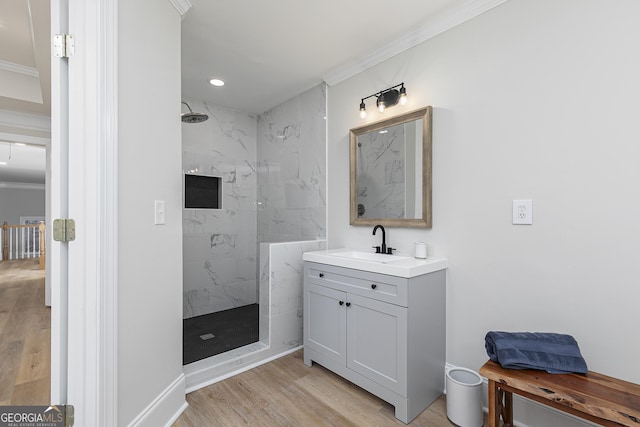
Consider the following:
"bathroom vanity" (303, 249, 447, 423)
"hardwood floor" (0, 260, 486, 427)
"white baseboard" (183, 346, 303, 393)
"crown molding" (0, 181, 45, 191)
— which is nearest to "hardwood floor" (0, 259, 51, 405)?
"hardwood floor" (0, 260, 486, 427)

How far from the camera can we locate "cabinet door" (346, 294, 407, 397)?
1.80 meters

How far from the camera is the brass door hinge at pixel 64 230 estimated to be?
1317 mm

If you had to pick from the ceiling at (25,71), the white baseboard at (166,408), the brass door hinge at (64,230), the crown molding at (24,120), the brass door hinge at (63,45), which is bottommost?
the white baseboard at (166,408)

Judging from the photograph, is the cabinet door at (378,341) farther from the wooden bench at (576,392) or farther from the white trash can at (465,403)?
the wooden bench at (576,392)

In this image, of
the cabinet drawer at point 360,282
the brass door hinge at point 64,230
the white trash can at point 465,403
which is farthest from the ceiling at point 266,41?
the white trash can at point 465,403

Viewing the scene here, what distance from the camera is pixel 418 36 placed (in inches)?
88.0

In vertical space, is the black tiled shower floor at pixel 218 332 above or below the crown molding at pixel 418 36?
below

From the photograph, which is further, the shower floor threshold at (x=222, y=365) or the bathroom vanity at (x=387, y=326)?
the shower floor threshold at (x=222, y=365)

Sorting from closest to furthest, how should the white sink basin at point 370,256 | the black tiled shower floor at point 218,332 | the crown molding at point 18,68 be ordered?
1. the white sink basin at point 370,256
2. the black tiled shower floor at point 218,332
3. the crown molding at point 18,68

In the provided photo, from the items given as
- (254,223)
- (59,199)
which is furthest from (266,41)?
(254,223)

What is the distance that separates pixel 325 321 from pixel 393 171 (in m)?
1.28

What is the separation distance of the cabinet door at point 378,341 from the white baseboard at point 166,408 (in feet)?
3.58

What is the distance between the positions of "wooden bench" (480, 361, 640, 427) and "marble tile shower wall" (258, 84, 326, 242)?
193cm

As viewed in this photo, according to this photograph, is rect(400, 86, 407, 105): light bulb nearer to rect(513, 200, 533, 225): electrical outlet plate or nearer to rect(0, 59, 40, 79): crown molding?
rect(513, 200, 533, 225): electrical outlet plate
